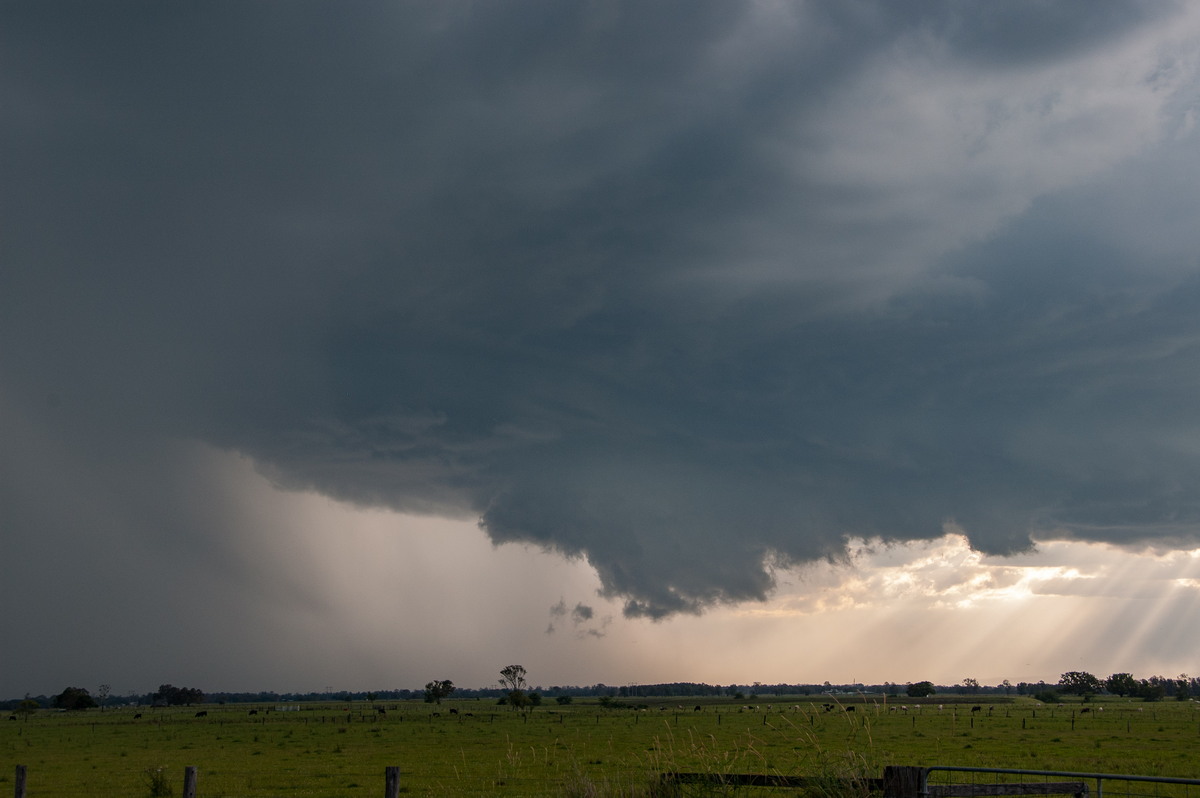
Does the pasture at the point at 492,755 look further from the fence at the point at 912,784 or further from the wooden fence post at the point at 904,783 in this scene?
the wooden fence post at the point at 904,783

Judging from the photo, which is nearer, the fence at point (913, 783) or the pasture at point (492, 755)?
the fence at point (913, 783)

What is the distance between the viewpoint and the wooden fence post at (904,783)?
928 cm

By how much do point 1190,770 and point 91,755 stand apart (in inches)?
2596

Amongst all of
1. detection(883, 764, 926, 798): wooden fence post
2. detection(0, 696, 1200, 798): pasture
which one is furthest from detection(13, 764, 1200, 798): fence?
detection(0, 696, 1200, 798): pasture

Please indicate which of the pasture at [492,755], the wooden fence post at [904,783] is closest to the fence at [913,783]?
the wooden fence post at [904,783]

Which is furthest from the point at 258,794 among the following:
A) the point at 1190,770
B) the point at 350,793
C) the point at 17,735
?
the point at 17,735

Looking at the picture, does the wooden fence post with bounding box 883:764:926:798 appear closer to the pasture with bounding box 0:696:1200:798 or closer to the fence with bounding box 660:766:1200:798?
the fence with bounding box 660:766:1200:798

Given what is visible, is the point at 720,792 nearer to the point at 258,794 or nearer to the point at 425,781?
the point at 258,794

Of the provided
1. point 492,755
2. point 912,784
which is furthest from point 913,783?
point 492,755

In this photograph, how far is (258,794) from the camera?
3422 centimetres

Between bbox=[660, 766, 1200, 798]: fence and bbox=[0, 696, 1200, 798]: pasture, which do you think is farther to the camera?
bbox=[0, 696, 1200, 798]: pasture

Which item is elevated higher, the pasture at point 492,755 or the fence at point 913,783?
the fence at point 913,783

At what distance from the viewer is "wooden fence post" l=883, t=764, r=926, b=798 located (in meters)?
9.28

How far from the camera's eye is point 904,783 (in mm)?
9367
